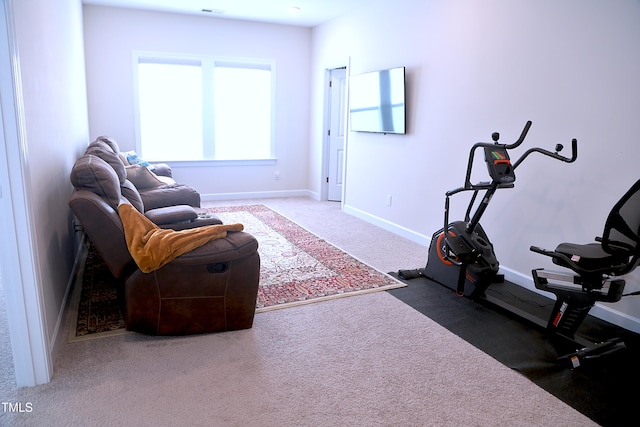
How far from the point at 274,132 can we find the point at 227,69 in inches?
45.8

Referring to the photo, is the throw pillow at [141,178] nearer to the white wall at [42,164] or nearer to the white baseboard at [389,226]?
the white wall at [42,164]

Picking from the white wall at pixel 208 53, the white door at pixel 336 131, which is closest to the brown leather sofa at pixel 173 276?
the white wall at pixel 208 53

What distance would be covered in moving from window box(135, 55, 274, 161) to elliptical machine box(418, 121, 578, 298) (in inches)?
167

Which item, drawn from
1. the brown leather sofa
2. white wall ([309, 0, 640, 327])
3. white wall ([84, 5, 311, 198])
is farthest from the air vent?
the brown leather sofa

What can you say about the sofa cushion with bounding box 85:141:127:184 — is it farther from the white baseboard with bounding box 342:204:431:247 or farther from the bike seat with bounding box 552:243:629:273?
the bike seat with bounding box 552:243:629:273

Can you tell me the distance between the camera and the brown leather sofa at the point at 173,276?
2332 mm

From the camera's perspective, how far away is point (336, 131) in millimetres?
6707

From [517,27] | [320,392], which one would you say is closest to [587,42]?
[517,27]

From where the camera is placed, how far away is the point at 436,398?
204 cm

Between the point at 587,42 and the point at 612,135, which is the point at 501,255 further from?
the point at 587,42

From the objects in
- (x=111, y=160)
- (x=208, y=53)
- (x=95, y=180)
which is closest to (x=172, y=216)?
(x=111, y=160)

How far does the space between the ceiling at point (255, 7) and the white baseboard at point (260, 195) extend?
2572mm

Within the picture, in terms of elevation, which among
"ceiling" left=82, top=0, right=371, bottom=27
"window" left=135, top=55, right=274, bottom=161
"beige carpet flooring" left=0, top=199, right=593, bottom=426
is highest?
"ceiling" left=82, top=0, right=371, bottom=27

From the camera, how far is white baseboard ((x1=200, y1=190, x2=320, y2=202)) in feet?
22.0
